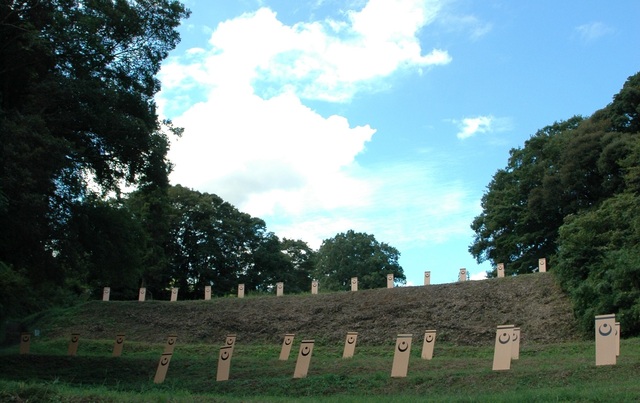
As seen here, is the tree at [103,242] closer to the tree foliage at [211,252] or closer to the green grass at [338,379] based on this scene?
the green grass at [338,379]

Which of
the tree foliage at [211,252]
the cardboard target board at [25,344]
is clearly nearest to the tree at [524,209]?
the tree foliage at [211,252]

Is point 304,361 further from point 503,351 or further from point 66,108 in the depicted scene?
point 66,108

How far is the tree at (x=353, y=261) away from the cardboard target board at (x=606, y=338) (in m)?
47.2

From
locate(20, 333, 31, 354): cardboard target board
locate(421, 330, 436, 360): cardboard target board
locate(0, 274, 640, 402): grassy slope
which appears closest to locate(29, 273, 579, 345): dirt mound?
locate(0, 274, 640, 402): grassy slope

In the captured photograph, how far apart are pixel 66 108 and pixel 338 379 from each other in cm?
1101

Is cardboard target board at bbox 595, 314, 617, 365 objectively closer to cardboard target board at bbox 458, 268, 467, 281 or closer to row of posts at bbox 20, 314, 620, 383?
row of posts at bbox 20, 314, 620, 383

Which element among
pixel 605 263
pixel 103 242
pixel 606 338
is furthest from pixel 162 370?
pixel 605 263

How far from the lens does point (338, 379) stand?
12.4 meters

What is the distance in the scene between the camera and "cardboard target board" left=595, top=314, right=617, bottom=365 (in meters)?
10.5

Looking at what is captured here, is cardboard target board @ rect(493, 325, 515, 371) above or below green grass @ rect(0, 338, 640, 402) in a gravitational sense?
above

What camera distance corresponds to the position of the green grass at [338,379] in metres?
8.55

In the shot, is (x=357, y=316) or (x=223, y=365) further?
(x=357, y=316)

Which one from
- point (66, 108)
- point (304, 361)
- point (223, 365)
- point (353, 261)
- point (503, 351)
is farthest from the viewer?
point (353, 261)

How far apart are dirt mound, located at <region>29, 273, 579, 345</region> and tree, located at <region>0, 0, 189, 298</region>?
337 inches
